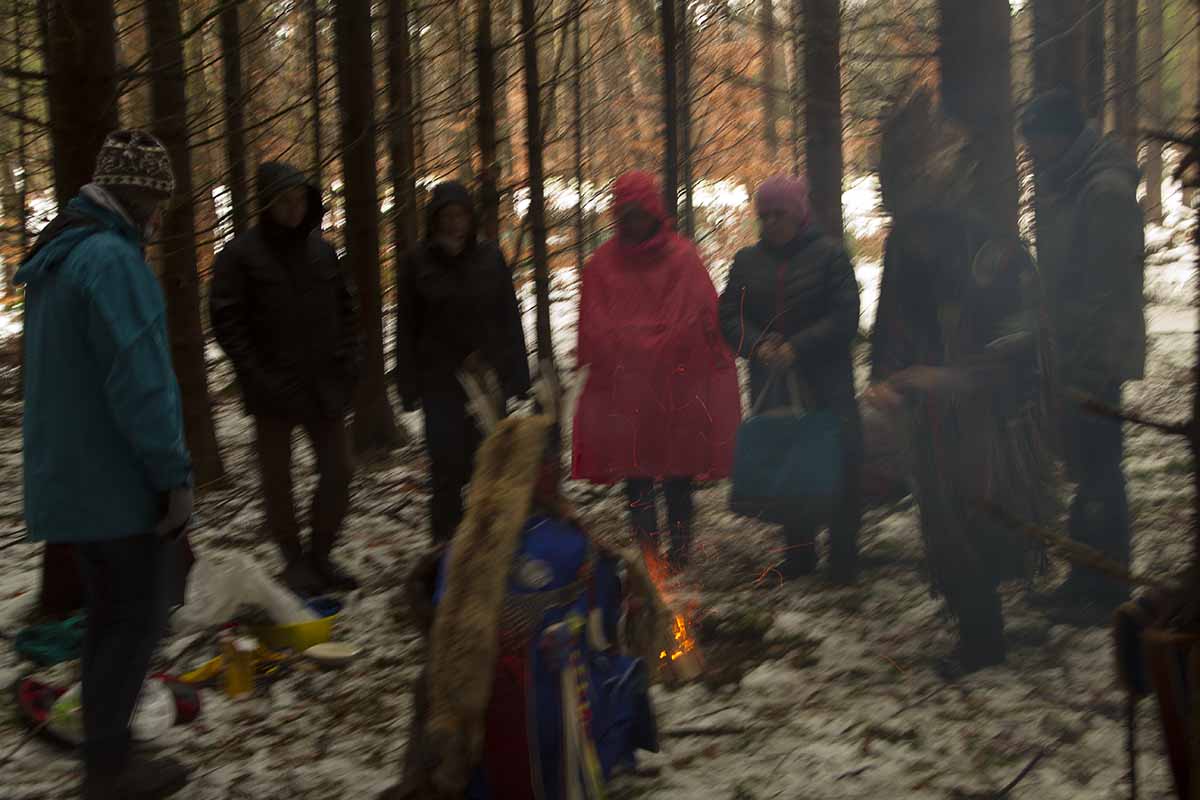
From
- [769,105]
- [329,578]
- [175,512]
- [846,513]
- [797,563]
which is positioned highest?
[769,105]

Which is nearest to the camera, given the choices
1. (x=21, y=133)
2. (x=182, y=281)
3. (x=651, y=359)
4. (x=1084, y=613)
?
(x=1084, y=613)

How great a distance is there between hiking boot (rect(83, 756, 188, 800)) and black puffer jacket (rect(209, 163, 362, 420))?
7.67 feet

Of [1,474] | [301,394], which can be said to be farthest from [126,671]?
[1,474]

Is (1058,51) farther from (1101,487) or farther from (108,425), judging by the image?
(108,425)

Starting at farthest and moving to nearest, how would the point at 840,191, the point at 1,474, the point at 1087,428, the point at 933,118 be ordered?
the point at 1,474, the point at 840,191, the point at 1087,428, the point at 933,118

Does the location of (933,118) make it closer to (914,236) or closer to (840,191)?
(914,236)

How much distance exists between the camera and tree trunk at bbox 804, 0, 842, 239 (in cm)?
966

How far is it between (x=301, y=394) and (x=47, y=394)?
8.52 ft

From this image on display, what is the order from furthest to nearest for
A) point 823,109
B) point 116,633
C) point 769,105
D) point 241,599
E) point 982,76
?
point 769,105 → point 823,109 → point 982,76 → point 241,599 → point 116,633

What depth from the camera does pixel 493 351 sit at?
7078mm

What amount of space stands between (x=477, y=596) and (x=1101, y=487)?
11.3 feet

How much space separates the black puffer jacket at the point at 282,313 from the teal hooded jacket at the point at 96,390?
7.74 feet

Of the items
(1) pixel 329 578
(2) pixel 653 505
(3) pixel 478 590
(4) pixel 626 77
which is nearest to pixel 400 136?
(1) pixel 329 578

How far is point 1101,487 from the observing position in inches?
226
